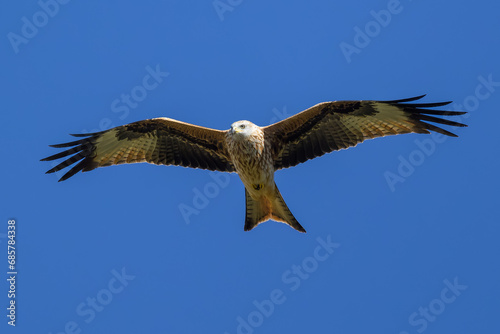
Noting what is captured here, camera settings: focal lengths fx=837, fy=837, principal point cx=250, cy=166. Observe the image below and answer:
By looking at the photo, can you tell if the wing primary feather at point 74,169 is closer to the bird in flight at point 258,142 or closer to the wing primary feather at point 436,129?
the bird in flight at point 258,142

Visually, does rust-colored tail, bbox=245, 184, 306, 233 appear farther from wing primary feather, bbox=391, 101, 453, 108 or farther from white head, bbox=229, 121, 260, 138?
wing primary feather, bbox=391, 101, 453, 108

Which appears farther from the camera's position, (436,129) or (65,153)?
(65,153)

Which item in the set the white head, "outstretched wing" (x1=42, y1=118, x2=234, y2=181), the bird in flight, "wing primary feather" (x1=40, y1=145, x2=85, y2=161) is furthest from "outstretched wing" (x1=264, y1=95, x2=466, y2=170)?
"wing primary feather" (x1=40, y1=145, x2=85, y2=161)

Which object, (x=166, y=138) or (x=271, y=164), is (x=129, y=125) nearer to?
(x=166, y=138)

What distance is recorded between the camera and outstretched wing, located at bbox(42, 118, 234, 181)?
45.5 feet

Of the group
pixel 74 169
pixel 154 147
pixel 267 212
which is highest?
pixel 74 169

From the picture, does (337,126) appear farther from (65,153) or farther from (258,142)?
(65,153)

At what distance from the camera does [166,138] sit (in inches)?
553

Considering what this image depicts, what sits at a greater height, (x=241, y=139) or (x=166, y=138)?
(x=166, y=138)

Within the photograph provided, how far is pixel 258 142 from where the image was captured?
13.1 meters

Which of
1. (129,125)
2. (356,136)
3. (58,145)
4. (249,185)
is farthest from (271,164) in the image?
(58,145)

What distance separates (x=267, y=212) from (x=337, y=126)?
181 centimetres

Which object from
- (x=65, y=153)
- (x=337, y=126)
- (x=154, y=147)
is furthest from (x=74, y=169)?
(x=337, y=126)

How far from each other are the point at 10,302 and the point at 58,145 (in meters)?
2.99
